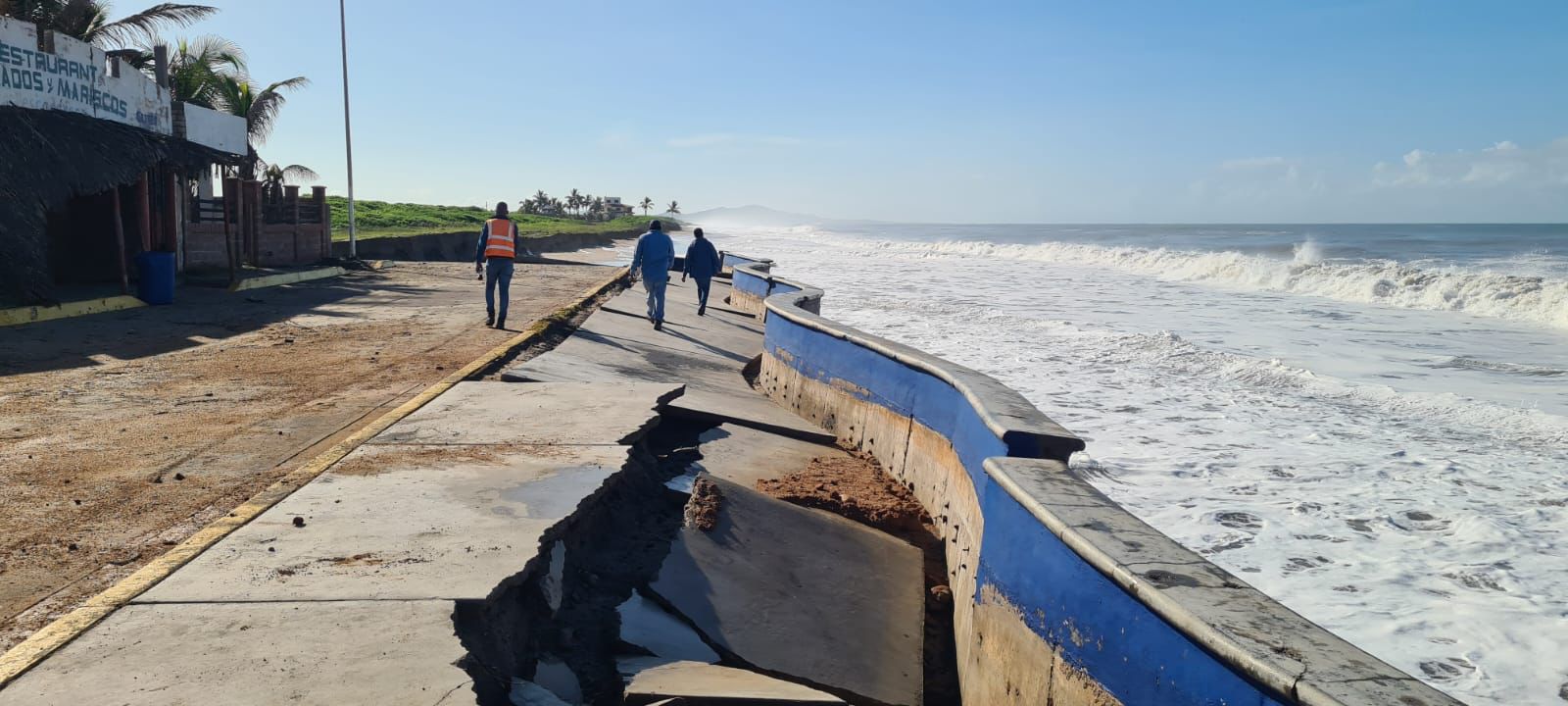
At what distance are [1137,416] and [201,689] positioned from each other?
9.79m

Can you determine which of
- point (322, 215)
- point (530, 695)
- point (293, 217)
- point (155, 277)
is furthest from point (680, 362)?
point (322, 215)

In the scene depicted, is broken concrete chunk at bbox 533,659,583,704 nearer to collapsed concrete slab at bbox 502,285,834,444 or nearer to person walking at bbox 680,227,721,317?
collapsed concrete slab at bbox 502,285,834,444

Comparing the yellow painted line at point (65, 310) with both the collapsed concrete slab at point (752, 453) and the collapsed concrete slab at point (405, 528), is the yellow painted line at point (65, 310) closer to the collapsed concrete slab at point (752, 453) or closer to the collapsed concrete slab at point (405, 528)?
the collapsed concrete slab at point (405, 528)

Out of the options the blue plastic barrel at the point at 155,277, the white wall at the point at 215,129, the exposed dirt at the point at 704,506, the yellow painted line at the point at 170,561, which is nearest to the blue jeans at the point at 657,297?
the yellow painted line at the point at 170,561

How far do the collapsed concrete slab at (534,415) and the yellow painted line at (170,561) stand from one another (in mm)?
173

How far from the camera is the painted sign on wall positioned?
43.6 feet

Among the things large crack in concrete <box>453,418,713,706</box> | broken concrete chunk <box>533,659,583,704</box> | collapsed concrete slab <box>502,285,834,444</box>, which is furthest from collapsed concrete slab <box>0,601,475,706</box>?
collapsed concrete slab <box>502,285,834,444</box>

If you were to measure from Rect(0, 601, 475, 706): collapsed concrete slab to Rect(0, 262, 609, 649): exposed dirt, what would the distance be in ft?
1.59

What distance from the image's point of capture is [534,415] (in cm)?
719

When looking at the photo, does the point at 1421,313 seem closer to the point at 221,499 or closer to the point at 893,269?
the point at 893,269

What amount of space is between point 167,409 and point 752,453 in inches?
169

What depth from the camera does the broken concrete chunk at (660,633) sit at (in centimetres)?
430

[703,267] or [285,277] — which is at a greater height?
[703,267]

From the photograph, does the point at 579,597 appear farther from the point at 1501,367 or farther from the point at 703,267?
the point at 1501,367
